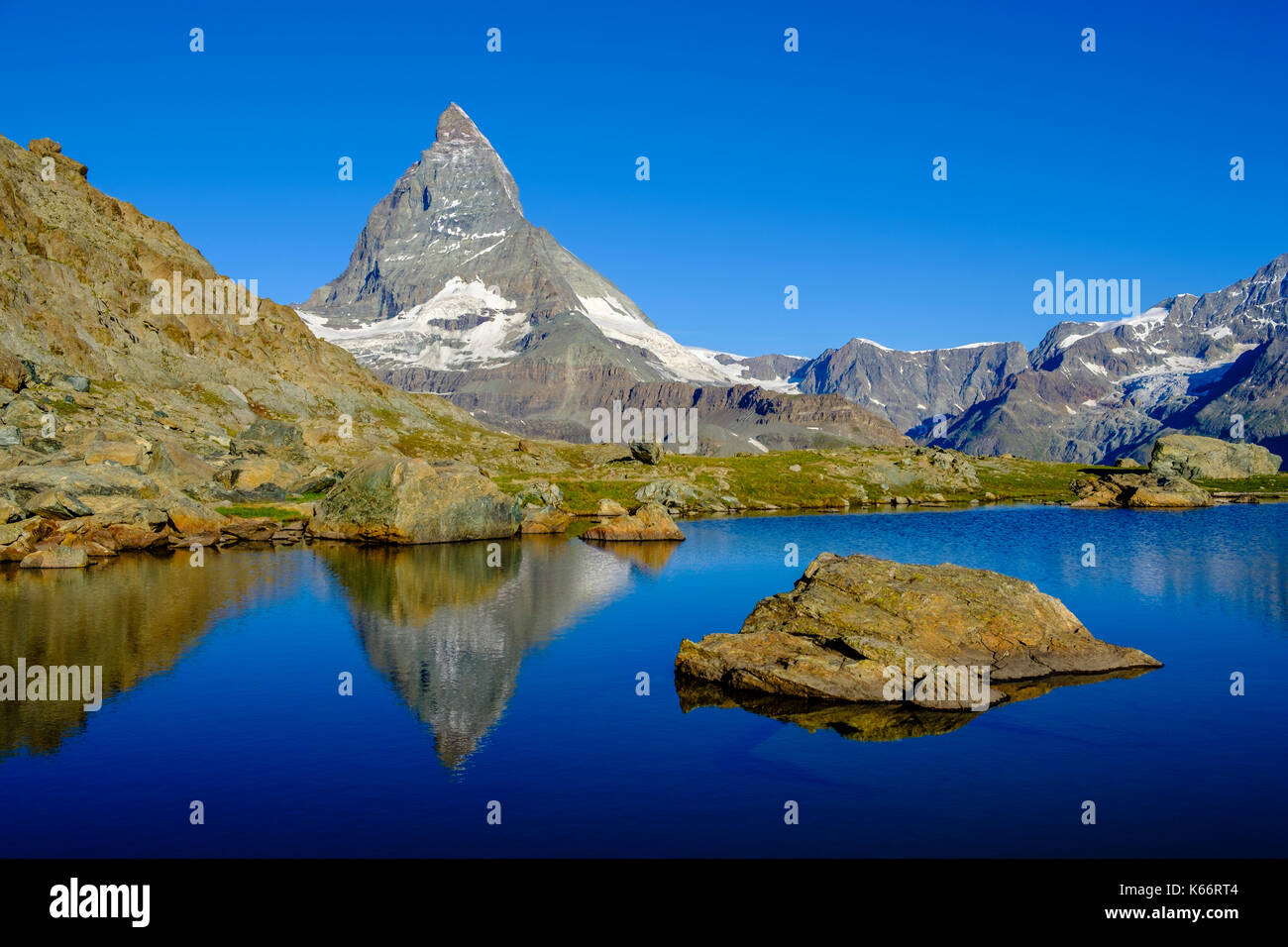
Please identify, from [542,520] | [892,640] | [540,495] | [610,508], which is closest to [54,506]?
[542,520]

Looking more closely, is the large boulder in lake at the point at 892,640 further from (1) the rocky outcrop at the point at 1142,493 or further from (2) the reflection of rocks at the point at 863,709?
(1) the rocky outcrop at the point at 1142,493

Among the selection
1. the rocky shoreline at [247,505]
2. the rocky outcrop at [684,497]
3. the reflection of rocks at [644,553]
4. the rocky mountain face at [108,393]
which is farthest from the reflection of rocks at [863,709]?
the rocky outcrop at [684,497]

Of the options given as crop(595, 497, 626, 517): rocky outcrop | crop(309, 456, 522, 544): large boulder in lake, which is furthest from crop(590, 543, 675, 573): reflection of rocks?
crop(595, 497, 626, 517): rocky outcrop

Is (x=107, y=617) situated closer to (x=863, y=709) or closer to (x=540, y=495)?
(x=863, y=709)

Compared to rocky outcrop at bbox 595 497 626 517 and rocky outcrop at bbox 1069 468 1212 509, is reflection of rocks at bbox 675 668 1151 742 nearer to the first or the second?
rocky outcrop at bbox 595 497 626 517
